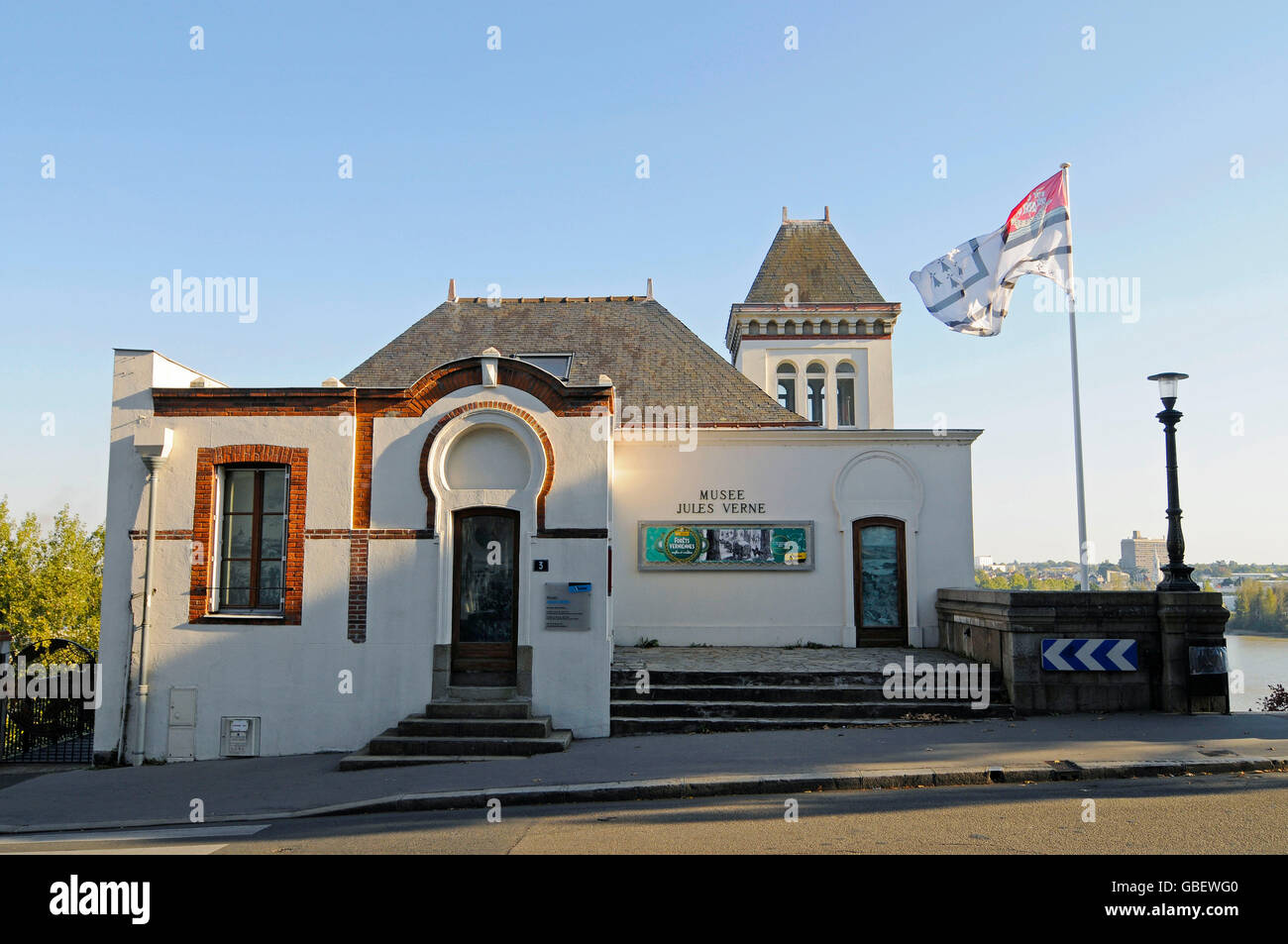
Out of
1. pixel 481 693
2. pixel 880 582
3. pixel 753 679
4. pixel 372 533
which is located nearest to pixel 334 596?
pixel 372 533

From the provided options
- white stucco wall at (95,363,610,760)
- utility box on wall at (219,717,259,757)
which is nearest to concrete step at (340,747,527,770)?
white stucco wall at (95,363,610,760)

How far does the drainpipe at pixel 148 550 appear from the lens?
12.2 meters

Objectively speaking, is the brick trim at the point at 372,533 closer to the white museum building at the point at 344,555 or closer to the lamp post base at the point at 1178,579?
the white museum building at the point at 344,555

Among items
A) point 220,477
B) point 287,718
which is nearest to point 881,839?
point 287,718

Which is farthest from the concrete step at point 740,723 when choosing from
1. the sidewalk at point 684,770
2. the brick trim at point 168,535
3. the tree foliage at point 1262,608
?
the tree foliage at point 1262,608

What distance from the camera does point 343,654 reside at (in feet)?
40.7

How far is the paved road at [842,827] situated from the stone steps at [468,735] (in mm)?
2304

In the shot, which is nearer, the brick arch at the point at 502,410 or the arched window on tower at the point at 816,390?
the brick arch at the point at 502,410

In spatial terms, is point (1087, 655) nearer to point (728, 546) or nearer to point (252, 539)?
point (728, 546)

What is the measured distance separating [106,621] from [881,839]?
1109 centimetres

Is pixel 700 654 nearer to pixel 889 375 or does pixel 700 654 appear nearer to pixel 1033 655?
pixel 1033 655

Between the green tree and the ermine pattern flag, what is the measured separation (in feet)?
118

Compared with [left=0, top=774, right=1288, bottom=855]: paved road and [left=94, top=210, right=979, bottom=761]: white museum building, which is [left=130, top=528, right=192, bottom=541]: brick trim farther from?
[left=0, top=774, right=1288, bottom=855]: paved road

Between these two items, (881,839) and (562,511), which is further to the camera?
(562,511)
